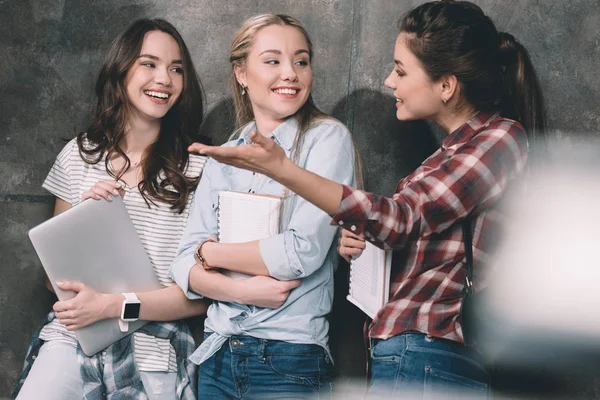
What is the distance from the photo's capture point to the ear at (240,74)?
7.85 feet

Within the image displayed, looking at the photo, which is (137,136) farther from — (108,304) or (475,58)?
(475,58)

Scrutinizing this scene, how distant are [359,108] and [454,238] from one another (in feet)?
3.50

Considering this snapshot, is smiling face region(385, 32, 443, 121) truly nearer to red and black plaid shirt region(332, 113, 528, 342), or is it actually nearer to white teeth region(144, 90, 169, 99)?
red and black plaid shirt region(332, 113, 528, 342)

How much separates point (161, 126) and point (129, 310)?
2.38 feet

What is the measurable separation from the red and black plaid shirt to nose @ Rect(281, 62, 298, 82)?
0.57 m

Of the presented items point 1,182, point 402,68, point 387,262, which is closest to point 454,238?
point 387,262

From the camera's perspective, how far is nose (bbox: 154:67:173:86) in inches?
99.8

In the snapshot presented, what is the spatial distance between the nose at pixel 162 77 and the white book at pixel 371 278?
969 mm

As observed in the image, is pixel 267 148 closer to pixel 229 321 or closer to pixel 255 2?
pixel 229 321

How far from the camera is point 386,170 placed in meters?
2.68

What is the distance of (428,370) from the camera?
1.71m

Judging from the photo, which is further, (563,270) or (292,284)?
(563,270)

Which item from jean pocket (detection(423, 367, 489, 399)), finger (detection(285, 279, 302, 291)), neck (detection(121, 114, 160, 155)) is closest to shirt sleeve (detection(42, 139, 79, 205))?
neck (detection(121, 114, 160, 155))

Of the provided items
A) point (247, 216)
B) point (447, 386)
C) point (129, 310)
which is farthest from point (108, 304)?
point (447, 386)
